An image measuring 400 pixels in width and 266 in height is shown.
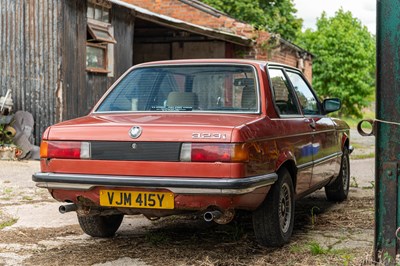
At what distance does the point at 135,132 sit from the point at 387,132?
1815 millimetres

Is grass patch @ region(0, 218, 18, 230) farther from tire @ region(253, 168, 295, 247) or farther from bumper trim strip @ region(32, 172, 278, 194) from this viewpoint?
tire @ region(253, 168, 295, 247)

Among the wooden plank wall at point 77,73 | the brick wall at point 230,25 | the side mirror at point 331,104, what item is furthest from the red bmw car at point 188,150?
the brick wall at point 230,25

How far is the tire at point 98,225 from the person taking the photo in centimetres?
554

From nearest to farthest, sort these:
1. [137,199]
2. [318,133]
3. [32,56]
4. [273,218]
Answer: [137,199]
[273,218]
[318,133]
[32,56]

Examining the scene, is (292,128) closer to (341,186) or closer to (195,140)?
(195,140)

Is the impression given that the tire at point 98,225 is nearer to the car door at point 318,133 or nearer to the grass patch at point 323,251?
the grass patch at point 323,251

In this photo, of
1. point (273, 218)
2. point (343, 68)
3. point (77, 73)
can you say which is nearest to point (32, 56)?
point (77, 73)

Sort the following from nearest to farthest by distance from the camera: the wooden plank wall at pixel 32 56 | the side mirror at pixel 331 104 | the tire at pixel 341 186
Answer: the side mirror at pixel 331 104, the tire at pixel 341 186, the wooden plank wall at pixel 32 56

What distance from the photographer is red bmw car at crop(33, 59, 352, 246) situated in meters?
4.50

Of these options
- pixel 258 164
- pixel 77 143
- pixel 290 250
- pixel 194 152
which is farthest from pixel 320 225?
pixel 77 143

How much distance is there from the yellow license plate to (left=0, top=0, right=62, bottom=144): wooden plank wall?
8.72 m

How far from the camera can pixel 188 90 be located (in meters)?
5.51

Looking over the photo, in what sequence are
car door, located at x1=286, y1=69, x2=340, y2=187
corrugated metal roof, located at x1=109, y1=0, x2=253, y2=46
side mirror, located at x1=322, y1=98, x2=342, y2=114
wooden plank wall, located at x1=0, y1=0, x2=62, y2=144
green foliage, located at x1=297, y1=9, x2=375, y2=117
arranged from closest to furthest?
car door, located at x1=286, y1=69, x2=340, y2=187 < side mirror, located at x1=322, y1=98, x2=342, y2=114 < wooden plank wall, located at x1=0, y1=0, x2=62, y2=144 < corrugated metal roof, located at x1=109, y1=0, x2=253, y2=46 < green foliage, located at x1=297, y1=9, x2=375, y2=117

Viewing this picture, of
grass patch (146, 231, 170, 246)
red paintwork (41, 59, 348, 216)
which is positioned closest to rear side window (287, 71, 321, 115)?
red paintwork (41, 59, 348, 216)
